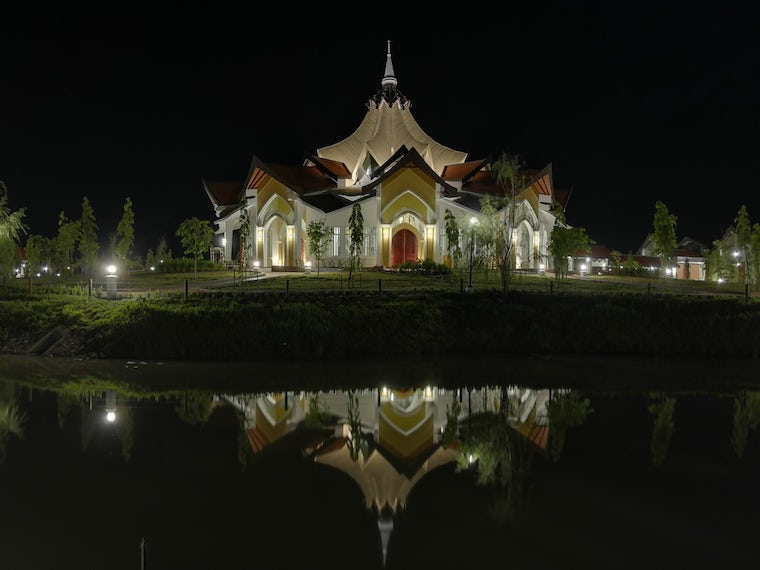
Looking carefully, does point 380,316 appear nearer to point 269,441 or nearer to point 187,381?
point 187,381

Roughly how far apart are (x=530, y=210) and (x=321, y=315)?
76.6 ft

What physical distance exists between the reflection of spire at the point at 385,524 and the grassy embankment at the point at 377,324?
1190cm

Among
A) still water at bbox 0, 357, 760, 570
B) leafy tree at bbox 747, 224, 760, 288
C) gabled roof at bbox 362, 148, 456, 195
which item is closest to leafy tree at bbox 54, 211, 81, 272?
gabled roof at bbox 362, 148, 456, 195

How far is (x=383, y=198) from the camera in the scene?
124ft

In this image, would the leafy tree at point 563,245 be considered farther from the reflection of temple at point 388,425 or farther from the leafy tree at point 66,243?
the leafy tree at point 66,243

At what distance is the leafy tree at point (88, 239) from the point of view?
45.5 meters

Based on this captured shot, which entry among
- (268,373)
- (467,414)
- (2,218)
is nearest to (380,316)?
(268,373)

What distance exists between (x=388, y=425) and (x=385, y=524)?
447 centimetres

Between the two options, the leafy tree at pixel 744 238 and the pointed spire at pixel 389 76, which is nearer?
the leafy tree at pixel 744 238

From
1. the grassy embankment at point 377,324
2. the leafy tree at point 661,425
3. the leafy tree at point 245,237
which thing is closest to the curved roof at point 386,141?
the leafy tree at point 245,237

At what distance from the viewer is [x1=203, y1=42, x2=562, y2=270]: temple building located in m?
38.0

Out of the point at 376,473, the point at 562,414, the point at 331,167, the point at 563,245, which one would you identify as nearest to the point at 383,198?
the point at 331,167

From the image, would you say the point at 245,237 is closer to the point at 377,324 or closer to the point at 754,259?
the point at 377,324

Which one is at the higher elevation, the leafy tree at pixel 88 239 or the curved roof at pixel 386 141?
the curved roof at pixel 386 141
